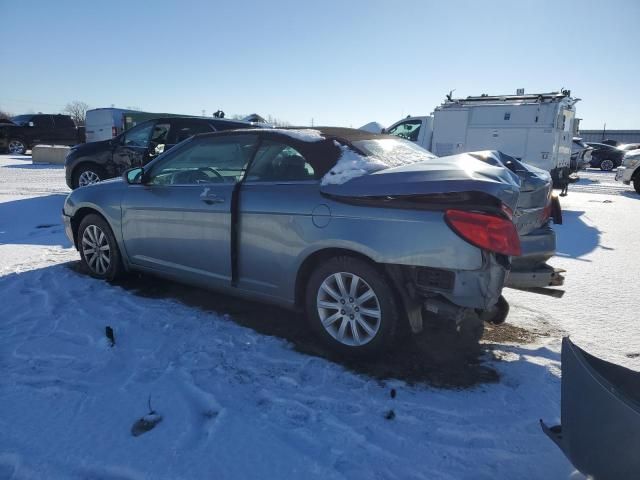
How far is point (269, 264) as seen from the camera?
3.36 m

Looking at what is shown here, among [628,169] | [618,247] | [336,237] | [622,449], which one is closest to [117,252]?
[336,237]

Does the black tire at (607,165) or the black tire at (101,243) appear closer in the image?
the black tire at (101,243)

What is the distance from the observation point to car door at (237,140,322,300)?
124 inches

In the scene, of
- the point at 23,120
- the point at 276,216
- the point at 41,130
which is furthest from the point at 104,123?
the point at 23,120

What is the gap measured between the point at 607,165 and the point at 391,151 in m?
25.7

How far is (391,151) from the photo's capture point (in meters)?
3.57

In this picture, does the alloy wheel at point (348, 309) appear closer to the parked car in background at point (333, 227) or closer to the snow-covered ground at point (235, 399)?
the parked car in background at point (333, 227)

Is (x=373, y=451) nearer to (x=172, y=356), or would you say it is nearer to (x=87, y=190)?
(x=172, y=356)

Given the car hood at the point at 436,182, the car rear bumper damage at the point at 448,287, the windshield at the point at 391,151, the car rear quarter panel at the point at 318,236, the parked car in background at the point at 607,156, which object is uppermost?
the parked car in background at the point at 607,156

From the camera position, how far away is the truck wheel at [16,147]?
21.7 metres

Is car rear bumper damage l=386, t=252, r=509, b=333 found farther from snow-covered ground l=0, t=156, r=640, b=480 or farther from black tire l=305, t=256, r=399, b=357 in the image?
snow-covered ground l=0, t=156, r=640, b=480

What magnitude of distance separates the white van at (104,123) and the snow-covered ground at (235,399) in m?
9.94

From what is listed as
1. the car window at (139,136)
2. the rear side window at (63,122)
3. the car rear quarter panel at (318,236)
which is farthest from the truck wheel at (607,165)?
the rear side window at (63,122)

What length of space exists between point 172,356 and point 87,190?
2.45 metres
